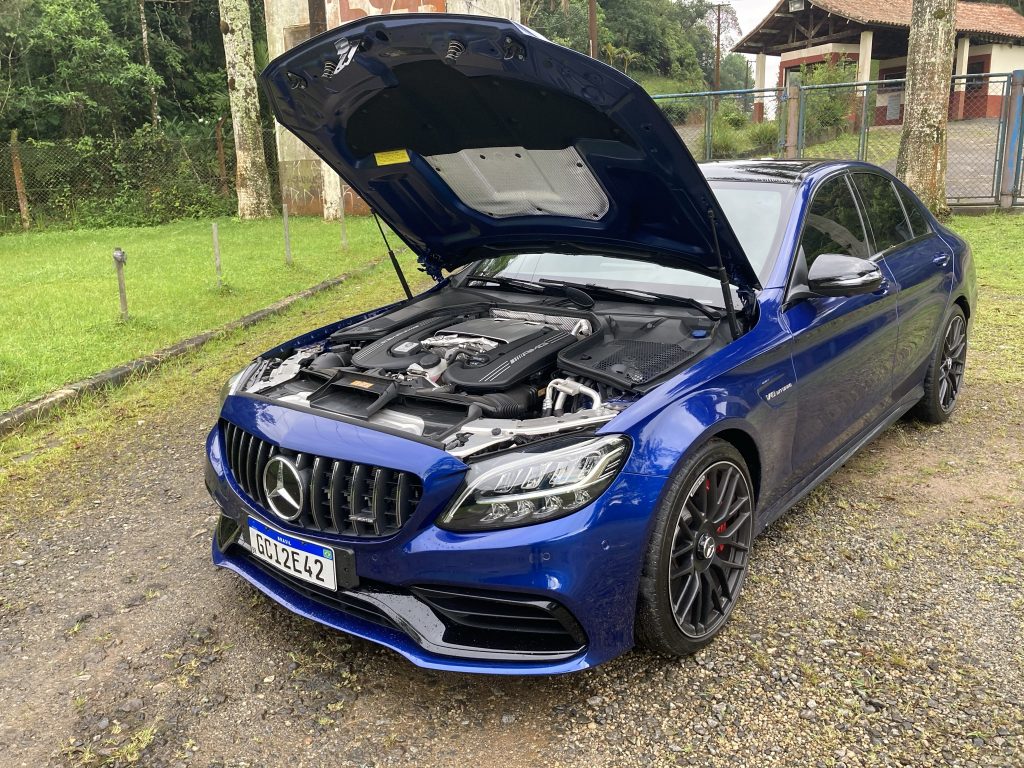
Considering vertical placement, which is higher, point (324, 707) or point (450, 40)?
point (450, 40)

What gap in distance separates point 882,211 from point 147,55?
25.9m

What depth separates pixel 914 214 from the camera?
4.71 metres

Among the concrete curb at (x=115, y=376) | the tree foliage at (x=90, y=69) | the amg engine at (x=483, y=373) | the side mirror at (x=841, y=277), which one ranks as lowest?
the concrete curb at (x=115, y=376)

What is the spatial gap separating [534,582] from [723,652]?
904mm

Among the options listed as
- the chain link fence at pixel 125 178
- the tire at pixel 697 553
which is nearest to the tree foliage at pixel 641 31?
the chain link fence at pixel 125 178

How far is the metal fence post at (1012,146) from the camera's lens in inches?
508

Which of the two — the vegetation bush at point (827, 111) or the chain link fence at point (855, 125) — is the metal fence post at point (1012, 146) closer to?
the chain link fence at point (855, 125)

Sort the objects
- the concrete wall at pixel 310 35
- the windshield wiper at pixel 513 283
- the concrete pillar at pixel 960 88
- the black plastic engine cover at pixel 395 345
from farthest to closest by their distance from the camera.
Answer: the concrete wall at pixel 310 35 → the concrete pillar at pixel 960 88 → the windshield wiper at pixel 513 283 → the black plastic engine cover at pixel 395 345

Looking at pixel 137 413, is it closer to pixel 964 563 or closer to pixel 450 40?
pixel 450 40

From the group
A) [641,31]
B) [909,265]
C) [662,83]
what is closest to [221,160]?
[909,265]

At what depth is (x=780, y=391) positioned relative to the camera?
315cm

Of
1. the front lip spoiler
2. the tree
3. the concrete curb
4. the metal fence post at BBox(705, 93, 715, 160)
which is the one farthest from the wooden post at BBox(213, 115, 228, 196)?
the tree

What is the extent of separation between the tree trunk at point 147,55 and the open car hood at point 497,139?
22.3 meters

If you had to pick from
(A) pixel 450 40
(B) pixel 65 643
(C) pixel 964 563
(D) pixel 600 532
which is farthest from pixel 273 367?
(C) pixel 964 563
